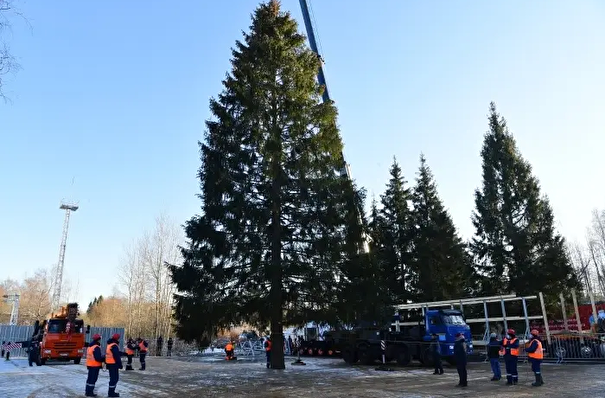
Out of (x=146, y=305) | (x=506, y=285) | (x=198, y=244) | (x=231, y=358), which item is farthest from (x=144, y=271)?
(x=506, y=285)

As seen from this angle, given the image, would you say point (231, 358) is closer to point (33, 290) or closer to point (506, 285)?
point (506, 285)

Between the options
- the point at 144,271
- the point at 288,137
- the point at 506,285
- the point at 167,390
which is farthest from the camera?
the point at 144,271

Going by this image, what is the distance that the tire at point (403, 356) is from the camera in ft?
70.7

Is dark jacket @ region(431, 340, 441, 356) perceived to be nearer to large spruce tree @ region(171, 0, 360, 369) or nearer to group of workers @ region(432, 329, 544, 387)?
group of workers @ region(432, 329, 544, 387)

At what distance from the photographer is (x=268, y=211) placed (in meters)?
18.6

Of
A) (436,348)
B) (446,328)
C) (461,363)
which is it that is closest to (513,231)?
(446,328)

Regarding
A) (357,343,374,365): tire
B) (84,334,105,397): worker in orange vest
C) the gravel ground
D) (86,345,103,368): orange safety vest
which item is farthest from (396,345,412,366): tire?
(86,345,103,368): orange safety vest

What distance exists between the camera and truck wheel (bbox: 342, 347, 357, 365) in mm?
23484

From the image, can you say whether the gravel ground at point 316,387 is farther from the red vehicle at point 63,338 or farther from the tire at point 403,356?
the red vehicle at point 63,338

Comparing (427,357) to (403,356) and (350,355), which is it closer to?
(403,356)

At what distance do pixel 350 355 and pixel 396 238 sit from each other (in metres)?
12.0

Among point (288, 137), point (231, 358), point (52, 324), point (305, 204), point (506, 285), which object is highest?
point (288, 137)

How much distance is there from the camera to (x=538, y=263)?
1188 inches

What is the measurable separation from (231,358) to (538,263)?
2196 cm
